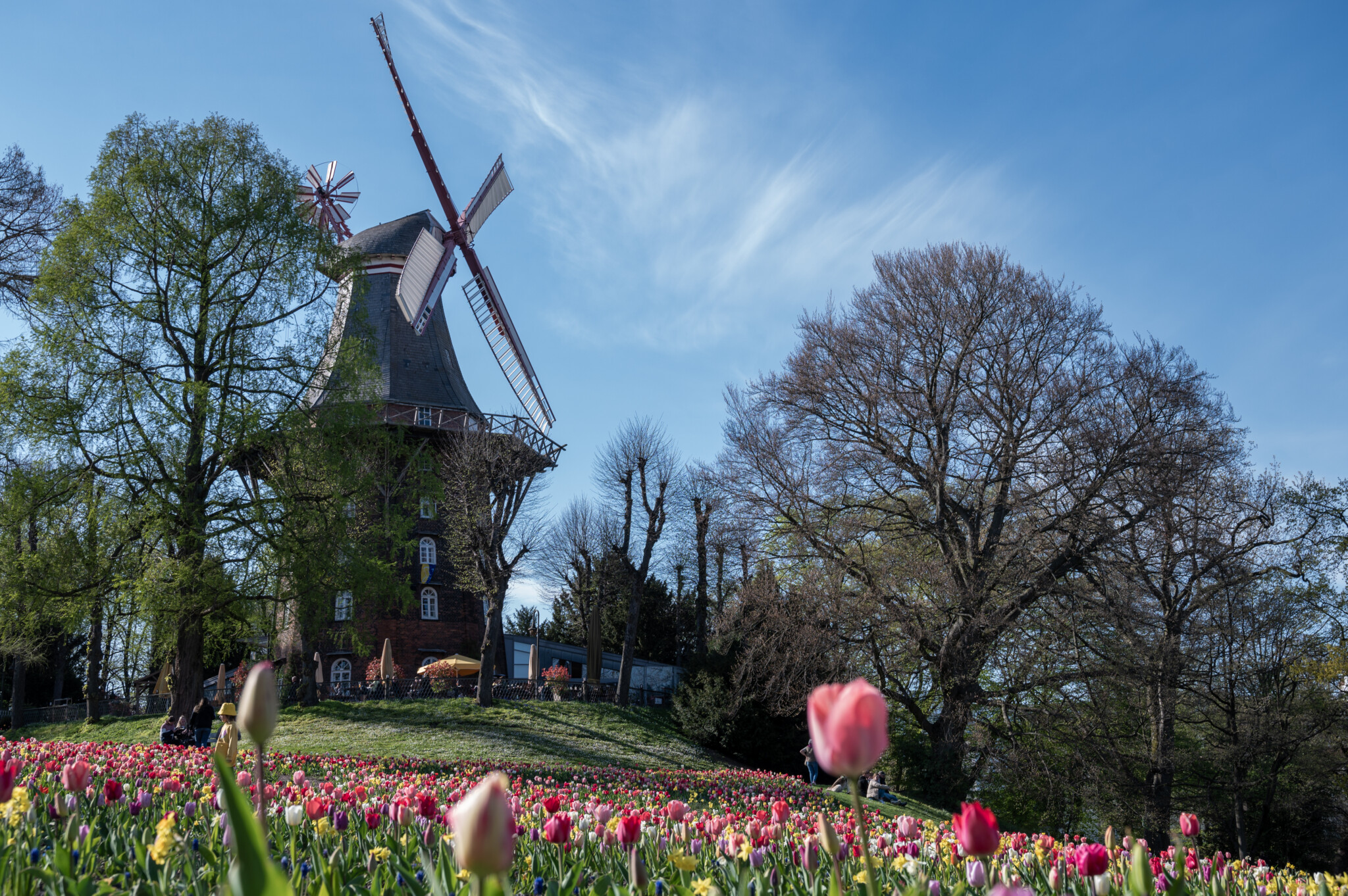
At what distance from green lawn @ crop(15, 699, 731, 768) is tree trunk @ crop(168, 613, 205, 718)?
225cm

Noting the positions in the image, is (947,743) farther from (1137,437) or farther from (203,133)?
(203,133)

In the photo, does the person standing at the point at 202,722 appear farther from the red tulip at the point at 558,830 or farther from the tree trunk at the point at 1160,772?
the tree trunk at the point at 1160,772

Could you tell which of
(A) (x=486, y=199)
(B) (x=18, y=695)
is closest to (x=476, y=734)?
(B) (x=18, y=695)

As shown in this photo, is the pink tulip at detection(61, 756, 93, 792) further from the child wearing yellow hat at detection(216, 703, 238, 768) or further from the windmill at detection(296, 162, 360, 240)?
the windmill at detection(296, 162, 360, 240)

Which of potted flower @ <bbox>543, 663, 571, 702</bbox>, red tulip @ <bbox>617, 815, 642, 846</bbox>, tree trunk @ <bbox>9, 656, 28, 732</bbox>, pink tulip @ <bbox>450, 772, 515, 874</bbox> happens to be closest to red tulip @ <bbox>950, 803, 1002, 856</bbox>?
pink tulip @ <bbox>450, 772, 515, 874</bbox>

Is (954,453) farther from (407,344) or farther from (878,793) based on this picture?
(407,344)

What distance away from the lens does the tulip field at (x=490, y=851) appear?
1374mm

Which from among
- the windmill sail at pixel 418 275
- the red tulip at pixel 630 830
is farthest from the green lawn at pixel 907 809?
the windmill sail at pixel 418 275

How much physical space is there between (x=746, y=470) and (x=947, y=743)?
6828 millimetres

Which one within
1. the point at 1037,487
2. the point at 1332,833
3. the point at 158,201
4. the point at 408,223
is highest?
the point at 408,223

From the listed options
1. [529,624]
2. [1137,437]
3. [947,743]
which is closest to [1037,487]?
[1137,437]

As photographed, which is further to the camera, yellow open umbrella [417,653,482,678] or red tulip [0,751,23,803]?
yellow open umbrella [417,653,482,678]

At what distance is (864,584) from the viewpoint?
17.9 metres

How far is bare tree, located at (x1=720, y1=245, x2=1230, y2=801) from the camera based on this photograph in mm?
16438
